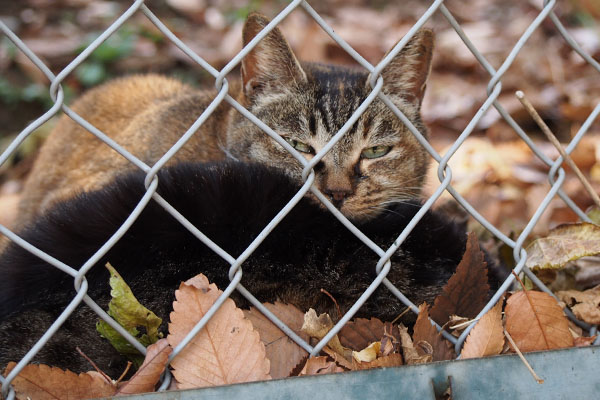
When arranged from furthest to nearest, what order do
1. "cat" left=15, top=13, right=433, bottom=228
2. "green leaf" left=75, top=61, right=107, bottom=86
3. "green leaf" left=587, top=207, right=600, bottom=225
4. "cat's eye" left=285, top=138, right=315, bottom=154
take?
"green leaf" left=75, top=61, right=107, bottom=86
"cat's eye" left=285, top=138, right=315, bottom=154
"cat" left=15, top=13, right=433, bottom=228
"green leaf" left=587, top=207, right=600, bottom=225

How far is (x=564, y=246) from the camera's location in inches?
79.4

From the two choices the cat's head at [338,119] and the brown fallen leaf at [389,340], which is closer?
the brown fallen leaf at [389,340]

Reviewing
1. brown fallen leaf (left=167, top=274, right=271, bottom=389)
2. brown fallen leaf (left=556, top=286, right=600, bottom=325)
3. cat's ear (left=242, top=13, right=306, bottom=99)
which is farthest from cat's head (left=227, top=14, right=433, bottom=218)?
brown fallen leaf (left=167, top=274, right=271, bottom=389)

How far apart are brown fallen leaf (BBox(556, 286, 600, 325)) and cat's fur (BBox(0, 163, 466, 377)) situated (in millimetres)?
653

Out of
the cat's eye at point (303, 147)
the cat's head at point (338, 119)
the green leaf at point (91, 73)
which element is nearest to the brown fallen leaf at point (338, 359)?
the cat's head at point (338, 119)

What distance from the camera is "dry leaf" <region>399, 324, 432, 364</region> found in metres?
1.60

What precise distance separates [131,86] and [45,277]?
228cm

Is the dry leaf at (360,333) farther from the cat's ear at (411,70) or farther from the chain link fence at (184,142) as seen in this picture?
the cat's ear at (411,70)

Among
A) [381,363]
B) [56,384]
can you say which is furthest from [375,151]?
[56,384]

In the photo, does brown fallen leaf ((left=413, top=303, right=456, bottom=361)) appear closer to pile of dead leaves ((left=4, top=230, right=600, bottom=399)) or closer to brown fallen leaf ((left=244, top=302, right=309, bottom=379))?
pile of dead leaves ((left=4, top=230, right=600, bottom=399))

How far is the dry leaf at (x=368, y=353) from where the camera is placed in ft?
5.27

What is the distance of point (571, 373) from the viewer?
5.06 ft

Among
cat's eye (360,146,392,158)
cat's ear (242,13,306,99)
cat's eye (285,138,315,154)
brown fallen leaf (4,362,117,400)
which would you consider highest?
cat's ear (242,13,306,99)

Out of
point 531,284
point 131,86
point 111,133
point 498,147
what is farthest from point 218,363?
point 498,147
